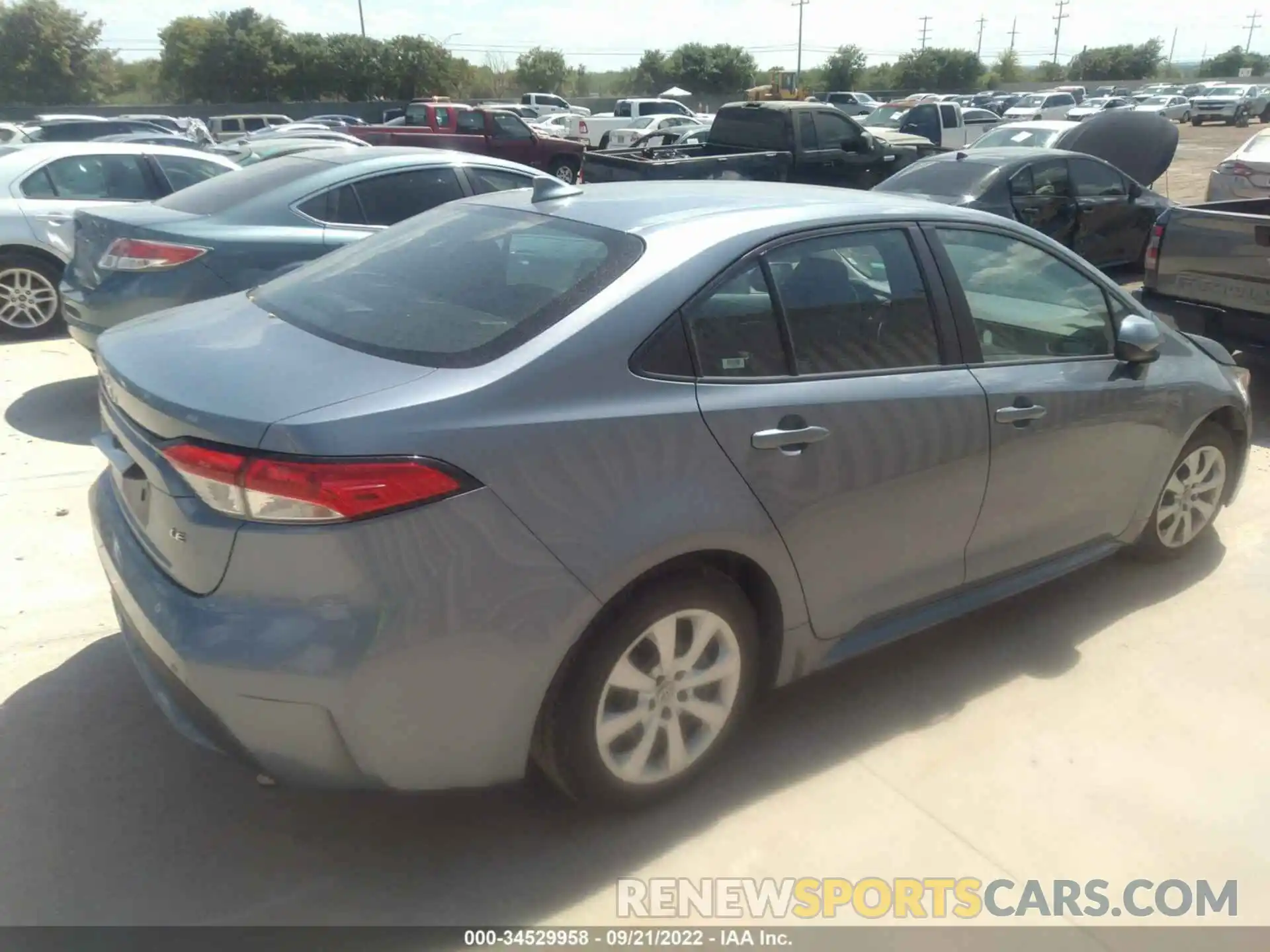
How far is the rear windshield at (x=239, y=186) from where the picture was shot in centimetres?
632

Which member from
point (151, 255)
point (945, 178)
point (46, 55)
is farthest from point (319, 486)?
point (46, 55)

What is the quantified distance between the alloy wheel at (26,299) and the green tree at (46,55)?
52665mm

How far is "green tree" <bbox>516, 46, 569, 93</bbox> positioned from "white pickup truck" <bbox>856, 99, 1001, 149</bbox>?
50305 millimetres

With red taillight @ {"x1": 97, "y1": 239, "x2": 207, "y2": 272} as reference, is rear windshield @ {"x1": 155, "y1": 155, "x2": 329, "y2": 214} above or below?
above

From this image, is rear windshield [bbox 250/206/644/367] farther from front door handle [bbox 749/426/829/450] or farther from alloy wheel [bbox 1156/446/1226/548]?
alloy wheel [bbox 1156/446/1226/548]

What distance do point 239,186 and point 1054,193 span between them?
7401mm

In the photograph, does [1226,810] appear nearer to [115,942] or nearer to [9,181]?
[115,942]

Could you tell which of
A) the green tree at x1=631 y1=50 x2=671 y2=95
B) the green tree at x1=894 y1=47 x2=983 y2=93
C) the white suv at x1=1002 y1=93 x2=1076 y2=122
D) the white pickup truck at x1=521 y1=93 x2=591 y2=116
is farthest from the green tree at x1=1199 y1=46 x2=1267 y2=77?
the white pickup truck at x1=521 y1=93 x2=591 y2=116

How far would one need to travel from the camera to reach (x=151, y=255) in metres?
5.88

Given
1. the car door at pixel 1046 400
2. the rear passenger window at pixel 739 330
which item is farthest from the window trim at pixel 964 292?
the rear passenger window at pixel 739 330

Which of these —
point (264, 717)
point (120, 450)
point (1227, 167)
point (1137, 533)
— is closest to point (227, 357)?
point (120, 450)

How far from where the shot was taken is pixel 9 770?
306cm

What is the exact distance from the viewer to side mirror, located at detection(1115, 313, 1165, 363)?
3.78 metres

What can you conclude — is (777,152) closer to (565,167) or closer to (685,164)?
(685,164)
